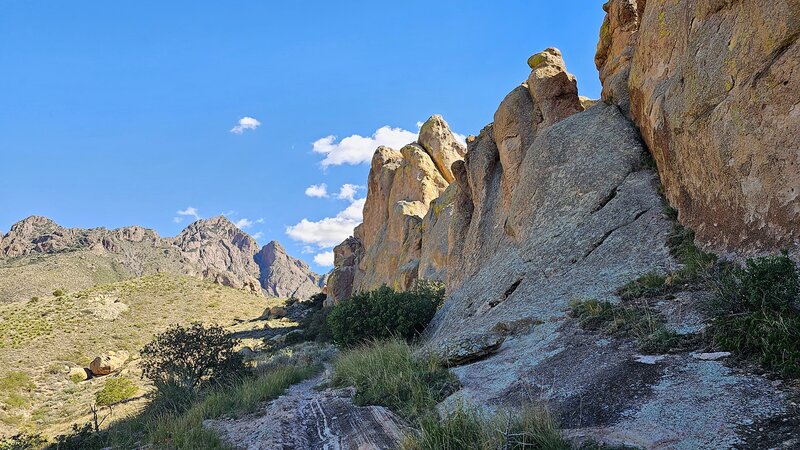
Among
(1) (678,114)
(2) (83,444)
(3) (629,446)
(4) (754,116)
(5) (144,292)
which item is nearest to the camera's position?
(3) (629,446)

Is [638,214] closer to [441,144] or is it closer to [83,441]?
[83,441]

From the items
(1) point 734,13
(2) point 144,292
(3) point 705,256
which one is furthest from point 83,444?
(2) point 144,292

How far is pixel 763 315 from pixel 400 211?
124 ft

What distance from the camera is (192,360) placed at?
16.3m

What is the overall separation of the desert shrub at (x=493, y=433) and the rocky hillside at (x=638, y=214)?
1.41 ft

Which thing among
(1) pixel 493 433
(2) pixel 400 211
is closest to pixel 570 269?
(1) pixel 493 433

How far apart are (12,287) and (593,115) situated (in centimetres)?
8246

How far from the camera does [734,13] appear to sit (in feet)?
30.7

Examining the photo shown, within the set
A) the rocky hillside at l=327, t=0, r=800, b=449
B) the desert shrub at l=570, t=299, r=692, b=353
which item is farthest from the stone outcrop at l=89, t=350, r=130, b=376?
the desert shrub at l=570, t=299, r=692, b=353

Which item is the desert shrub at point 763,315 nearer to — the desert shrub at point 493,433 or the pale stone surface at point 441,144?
the desert shrub at point 493,433

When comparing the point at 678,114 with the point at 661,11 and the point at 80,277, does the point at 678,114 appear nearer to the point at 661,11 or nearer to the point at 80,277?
the point at 661,11

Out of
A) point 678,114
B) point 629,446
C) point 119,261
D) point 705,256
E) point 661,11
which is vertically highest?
point 119,261

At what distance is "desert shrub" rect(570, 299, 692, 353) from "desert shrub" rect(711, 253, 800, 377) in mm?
593

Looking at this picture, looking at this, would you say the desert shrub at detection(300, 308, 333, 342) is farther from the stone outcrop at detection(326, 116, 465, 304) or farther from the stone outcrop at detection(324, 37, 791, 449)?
the stone outcrop at detection(324, 37, 791, 449)
